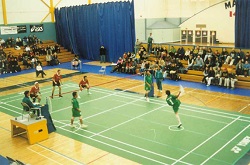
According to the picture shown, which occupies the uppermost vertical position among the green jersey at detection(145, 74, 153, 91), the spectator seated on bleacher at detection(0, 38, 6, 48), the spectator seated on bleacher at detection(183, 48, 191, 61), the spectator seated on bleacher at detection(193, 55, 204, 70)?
the spectator seated on bleacher at detection(0, 38, 6, 48)

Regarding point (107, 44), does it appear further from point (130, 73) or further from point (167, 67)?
point (167, 67)

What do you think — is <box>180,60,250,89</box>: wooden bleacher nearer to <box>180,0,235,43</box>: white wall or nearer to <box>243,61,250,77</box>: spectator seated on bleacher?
<box>243,61,250,77</box>: spectator seated on bleacher

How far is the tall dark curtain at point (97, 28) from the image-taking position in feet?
107

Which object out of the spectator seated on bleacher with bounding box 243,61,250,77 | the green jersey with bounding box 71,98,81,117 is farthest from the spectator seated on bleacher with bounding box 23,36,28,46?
the spectator seated on bleacher with bounding box 243,61,250,77

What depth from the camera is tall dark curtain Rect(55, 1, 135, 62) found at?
32.5 metres

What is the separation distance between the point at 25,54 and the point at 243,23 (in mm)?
22716

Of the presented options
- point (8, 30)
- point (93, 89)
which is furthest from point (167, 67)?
point (8, 30)

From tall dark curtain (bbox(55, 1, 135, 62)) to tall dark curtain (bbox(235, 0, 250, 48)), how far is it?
34.6 ft

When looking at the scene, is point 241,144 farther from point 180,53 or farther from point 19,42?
point 19,42

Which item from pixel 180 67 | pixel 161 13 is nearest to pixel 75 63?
pixel 180 67

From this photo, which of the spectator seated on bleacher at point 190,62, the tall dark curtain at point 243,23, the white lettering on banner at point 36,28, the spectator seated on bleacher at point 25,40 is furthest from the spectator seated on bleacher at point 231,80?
the white lettering on banner at point 36,28

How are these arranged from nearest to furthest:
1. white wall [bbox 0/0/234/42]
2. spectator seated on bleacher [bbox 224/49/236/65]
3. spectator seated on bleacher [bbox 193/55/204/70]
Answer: spectator seated on bleacher [bbox 224/49/236/65] → spectator seated on bleacher [bbox 193/55/204/70] → white wall [bbox 0/0/234/42]

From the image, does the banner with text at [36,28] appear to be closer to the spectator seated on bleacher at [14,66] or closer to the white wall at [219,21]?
the spectator seated on bleacher at [14,66]

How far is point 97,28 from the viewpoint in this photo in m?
35.9
